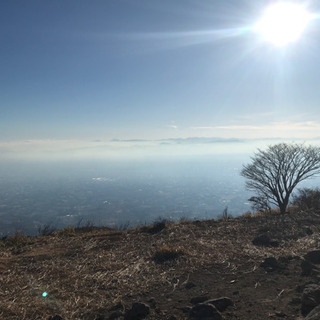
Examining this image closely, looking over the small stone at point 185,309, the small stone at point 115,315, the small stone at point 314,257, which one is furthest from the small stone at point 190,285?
the small stone at point 314,257

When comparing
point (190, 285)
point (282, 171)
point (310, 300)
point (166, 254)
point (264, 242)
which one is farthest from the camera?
point (282, 171)

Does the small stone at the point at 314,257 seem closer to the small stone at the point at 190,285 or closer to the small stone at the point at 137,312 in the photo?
the small stone at the point at 190,285

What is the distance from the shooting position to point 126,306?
4805 mm

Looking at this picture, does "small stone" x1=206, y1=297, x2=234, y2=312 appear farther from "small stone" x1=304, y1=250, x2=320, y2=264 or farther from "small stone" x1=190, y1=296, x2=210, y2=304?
"small stone" x1=304, y1=250, x2=320, y2=264

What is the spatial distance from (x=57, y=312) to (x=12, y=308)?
0.72m

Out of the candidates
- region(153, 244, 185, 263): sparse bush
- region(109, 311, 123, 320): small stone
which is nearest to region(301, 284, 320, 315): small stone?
region(109, 311, 123, 320): small stone

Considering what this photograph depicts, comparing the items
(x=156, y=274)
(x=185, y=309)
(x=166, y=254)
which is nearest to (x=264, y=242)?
(x=166, y=254)

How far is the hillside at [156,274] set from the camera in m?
4.56

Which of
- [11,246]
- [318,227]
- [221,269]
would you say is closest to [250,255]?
[221,269]

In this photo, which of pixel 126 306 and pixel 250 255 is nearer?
pixel 126 306

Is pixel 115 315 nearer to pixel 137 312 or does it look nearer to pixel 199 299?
pixel 137 312

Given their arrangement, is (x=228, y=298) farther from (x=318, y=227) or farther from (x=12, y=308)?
(x=318, y=227)

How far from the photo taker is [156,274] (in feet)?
20.8

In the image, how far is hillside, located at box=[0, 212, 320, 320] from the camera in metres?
4.56
